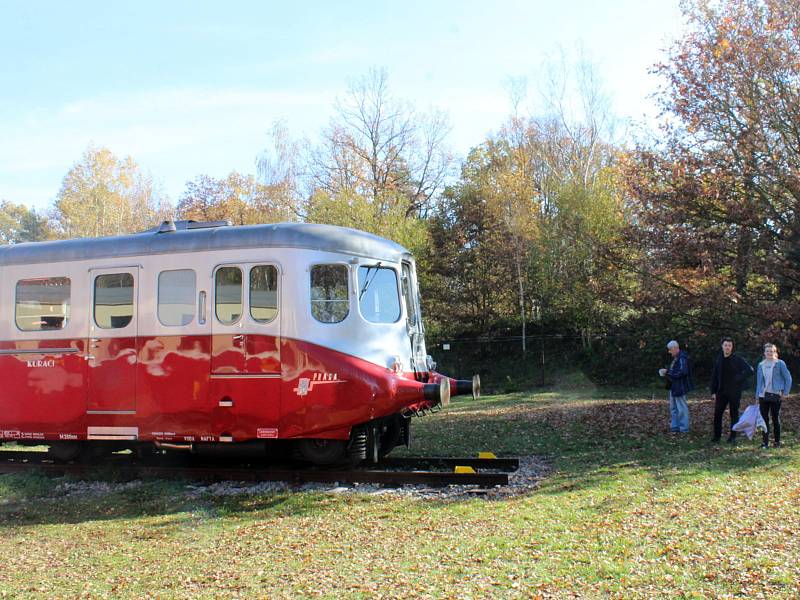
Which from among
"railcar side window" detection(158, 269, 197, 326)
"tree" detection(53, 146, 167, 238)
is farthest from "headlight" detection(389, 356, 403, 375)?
"tree" detection(53, 146, 167, 238)

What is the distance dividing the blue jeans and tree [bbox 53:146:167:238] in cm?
4334

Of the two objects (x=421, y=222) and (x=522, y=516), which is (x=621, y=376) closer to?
(x=421, y=222)

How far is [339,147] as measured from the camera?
39750 mm

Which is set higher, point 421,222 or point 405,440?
point 421,222

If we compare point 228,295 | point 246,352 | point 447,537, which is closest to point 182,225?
point 228,295

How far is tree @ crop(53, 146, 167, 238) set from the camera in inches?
1988

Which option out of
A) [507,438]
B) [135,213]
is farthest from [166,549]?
[135,213]

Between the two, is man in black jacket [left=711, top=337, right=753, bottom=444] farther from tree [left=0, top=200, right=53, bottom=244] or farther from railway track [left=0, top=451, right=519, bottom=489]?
tree [left=0, top=200, right=53, bottom=244]

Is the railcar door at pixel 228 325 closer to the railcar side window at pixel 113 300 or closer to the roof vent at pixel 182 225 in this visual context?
the roof vent at pixel 182 225

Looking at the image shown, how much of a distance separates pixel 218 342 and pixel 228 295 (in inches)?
24.7

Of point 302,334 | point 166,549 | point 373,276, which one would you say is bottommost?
point 166,549

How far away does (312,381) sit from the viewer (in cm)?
944

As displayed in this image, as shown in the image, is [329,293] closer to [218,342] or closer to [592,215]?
[218,342]

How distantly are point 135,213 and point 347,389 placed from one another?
49449mm
